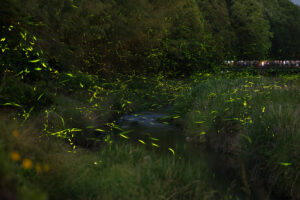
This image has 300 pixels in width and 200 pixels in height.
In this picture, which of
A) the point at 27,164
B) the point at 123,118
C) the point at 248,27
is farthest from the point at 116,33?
the point at 248,27

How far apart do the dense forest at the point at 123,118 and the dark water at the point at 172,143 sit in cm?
4

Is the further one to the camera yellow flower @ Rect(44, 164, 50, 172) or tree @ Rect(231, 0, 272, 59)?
tree @ Rect(231, 0, 272, 59)

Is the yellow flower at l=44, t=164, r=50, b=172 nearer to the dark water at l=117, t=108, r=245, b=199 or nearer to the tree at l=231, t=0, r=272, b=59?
the dark water at l=117, t=108, r=245, b=199

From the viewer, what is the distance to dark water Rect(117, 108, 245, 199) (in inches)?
308

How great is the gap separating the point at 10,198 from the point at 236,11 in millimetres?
47295

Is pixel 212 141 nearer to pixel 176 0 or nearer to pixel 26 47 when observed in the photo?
pixel 26 47

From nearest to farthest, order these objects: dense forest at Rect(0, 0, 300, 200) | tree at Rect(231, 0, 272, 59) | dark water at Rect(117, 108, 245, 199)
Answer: dense forest at Rect(0, 0, 300, 200), dark water at Rect(117, 108, 245, 199), tree at Rect(231, 0, 272, 59)

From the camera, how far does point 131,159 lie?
289 inches

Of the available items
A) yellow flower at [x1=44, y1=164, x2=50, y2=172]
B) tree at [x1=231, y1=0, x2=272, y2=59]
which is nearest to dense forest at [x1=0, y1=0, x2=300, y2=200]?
yellow flower at [x1=44, y1=164, x2=50, y2=172]

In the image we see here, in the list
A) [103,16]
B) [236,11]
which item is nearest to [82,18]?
[103,16]

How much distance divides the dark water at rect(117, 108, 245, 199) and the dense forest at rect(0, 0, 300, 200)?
0.04m

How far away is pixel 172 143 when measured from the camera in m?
11.1

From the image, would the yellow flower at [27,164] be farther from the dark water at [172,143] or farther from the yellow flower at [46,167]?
the dark water at [172,143]

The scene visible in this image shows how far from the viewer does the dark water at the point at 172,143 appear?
25.6ft
